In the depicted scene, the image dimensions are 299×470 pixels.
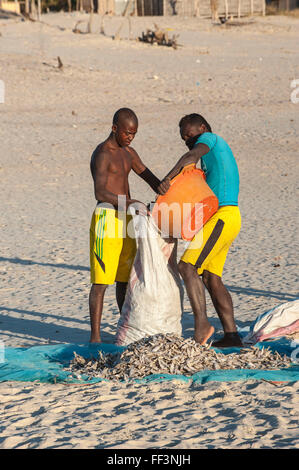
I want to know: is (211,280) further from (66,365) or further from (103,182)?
(66,365)

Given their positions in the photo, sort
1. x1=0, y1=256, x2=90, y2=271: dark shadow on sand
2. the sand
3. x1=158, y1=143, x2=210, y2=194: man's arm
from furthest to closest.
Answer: x1=0, y1=256, x2=90, y2=271: dark shadow on sand, x1=158, y1=143, x2=210, y2=194: man's arm, the sand

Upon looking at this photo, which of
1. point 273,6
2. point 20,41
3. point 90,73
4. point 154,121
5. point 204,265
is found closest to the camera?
point 204,265

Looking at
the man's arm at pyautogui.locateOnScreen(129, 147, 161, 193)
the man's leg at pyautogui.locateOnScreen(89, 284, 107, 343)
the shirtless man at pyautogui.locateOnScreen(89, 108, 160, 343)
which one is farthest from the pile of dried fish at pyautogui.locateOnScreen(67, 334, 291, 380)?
the man's arm at pyautogui.locateOnScreen(129, 147, 161, 193)

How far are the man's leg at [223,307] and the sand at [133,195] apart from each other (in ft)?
1.69

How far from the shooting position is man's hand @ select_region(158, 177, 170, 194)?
4590mm

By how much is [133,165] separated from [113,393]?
1.63 metres

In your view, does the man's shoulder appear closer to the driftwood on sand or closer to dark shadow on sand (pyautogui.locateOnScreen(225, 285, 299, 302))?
dark shadow on sand (pyautogui.locateOnScreen(225, 285, 299, 302))

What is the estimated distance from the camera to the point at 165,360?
4262 millimetres

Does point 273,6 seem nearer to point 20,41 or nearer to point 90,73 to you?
point 20,41

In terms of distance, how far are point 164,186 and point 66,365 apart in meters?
1.20

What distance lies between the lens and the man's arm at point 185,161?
180 inches

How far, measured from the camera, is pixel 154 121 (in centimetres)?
1535

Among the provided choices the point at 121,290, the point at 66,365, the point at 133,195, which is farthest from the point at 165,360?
the point at 133,195
